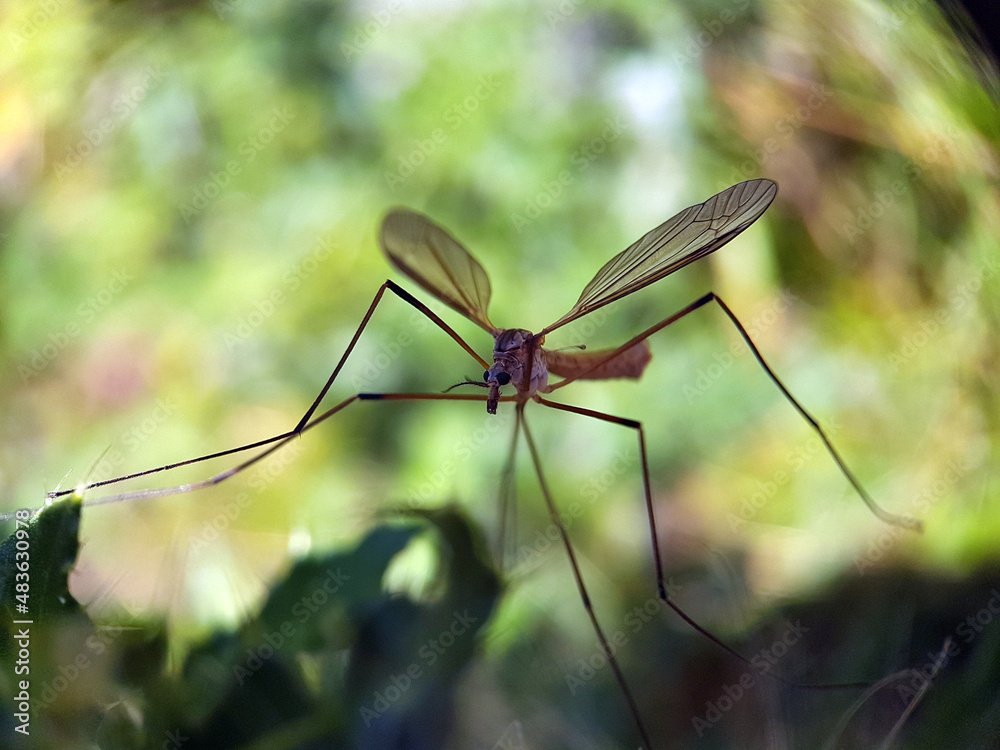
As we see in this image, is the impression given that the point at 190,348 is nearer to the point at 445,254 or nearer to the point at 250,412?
the point at 250,412

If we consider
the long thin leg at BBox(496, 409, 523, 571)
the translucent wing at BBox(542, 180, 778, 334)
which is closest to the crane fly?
the translucent wing at BBox(542, 180, 778, 334)

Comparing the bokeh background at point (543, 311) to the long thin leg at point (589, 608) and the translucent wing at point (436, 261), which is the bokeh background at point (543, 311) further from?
the translucent wing at point (436, 261)

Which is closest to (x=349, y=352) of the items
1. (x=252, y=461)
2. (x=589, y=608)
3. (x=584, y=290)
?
(x=252, y=461)

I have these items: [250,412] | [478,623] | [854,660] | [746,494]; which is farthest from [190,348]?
[854,660]

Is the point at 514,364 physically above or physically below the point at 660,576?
above

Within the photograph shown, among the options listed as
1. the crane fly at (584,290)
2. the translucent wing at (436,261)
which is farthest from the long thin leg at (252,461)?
the translucent wing at (436,261)

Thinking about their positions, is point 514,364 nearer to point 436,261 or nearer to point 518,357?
point 518,357
